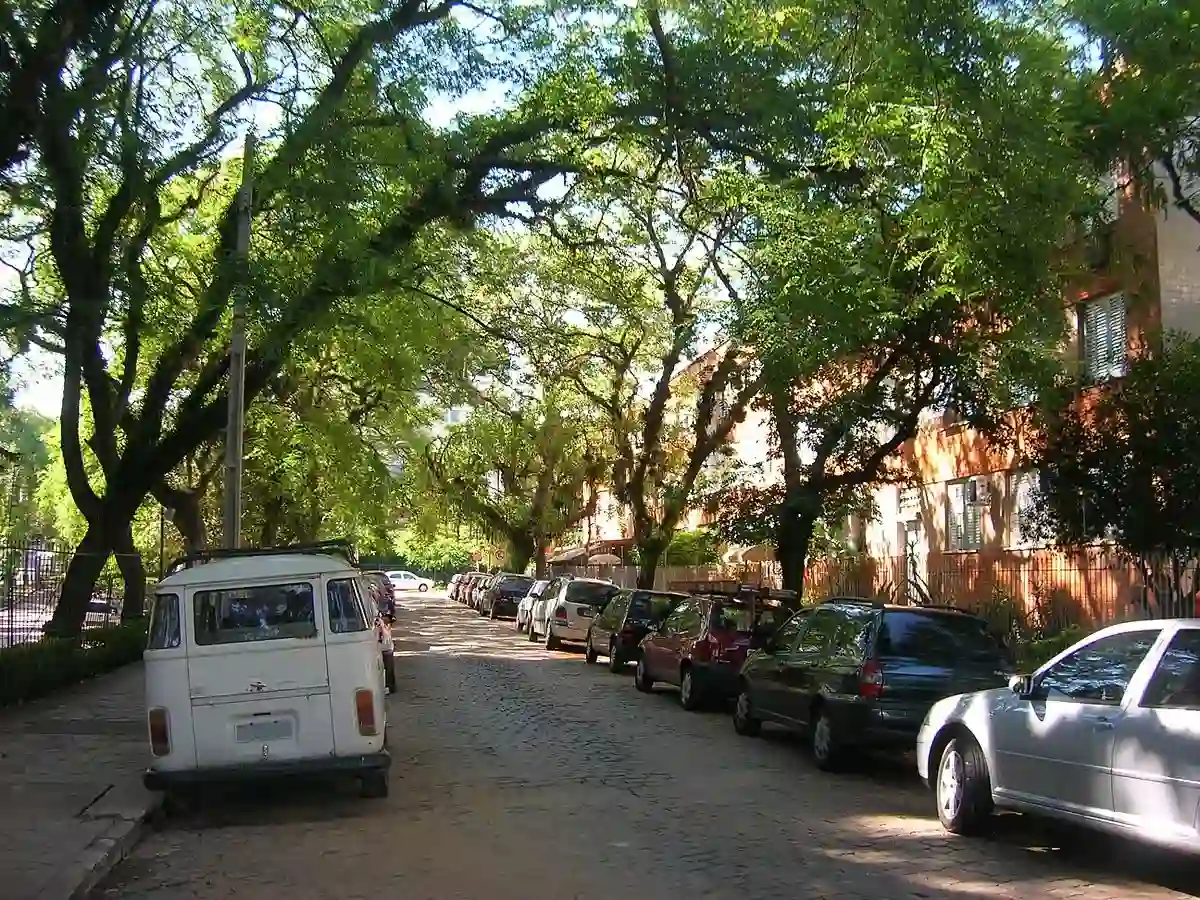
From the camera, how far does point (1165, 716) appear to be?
7.32 metres

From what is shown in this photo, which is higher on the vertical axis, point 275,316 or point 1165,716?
point 275,316

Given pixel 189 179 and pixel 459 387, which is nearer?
pixel 189 179

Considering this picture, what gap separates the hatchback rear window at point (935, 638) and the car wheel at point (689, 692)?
569cm

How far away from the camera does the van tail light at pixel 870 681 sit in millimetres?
11523

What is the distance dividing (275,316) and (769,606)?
778 cm

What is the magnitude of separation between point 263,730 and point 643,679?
1093cm

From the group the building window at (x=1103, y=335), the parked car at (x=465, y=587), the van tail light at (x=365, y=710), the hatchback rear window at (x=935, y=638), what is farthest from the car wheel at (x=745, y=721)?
the parked car at (x=465, y=587)

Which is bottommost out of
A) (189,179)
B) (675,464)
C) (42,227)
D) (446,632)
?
A: (446,632)

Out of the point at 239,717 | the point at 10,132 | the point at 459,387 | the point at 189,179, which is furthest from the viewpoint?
the point at 459,387

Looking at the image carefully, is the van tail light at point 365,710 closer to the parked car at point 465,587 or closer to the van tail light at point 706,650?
the van tail light at point 706,650

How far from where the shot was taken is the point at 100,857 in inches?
327

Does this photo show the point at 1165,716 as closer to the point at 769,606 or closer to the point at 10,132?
the point at 10,132

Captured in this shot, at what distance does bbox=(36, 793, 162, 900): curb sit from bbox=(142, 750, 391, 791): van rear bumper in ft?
1.02

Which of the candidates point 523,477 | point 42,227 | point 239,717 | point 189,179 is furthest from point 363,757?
point 523,477
